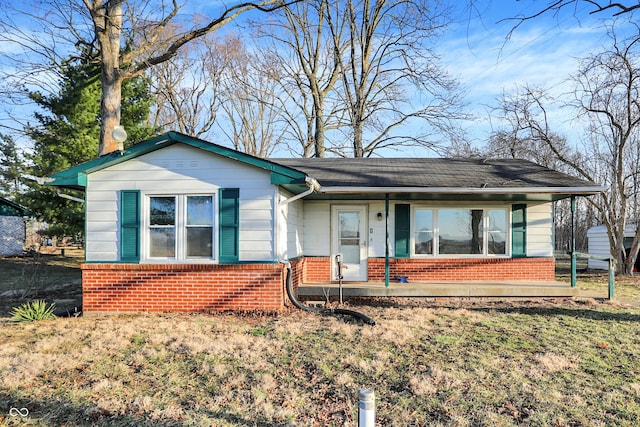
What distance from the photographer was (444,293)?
9758mm

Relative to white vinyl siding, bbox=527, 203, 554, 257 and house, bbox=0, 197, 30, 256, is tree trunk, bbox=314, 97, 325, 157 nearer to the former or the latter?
white vinyl siding, bbox=527, 203, 554, 257

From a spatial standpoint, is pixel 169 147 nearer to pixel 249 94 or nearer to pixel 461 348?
pixel 461 348

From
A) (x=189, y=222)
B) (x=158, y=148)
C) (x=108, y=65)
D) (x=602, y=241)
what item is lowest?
(x=602, y=241)

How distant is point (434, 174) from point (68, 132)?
554 inches

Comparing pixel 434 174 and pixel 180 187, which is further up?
pixel 434 174

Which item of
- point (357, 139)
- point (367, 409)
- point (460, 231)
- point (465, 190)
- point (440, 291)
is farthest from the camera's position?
point (357, 139)

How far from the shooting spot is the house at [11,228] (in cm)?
2459

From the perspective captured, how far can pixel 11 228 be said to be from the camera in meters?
25.4

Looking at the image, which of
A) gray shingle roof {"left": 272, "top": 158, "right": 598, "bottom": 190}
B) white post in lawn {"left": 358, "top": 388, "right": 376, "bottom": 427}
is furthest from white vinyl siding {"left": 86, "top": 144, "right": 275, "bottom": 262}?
white post in lawn {"left": 358, "top": 388, "right": 376, "bottom": 427}

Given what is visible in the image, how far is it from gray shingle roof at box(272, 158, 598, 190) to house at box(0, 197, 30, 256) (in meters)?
20.2

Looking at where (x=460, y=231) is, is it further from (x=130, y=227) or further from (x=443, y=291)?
(x=130, y=227)

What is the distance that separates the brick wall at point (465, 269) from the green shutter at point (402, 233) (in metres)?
0.19

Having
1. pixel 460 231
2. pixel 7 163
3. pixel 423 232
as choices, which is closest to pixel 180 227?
pixel 423 232

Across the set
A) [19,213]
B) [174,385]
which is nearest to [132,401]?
[174,385]
